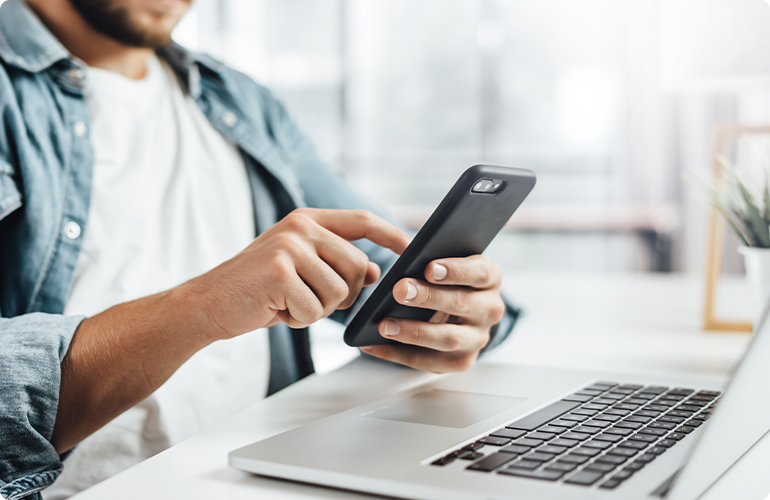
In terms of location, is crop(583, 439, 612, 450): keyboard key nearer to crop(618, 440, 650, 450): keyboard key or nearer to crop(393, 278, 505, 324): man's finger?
crop(618, 440, 650, 450): keyboard key

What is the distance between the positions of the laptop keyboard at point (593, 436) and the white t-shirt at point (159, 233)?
0.44 metres

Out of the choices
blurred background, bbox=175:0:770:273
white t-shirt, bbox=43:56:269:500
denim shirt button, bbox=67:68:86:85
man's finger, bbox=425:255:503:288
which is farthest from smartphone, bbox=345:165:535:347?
blurred background, bbox=175:0:770:273

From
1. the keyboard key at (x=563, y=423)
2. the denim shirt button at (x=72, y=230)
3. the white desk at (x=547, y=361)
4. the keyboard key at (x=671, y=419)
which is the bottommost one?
the white desk at (x=547, y=361)

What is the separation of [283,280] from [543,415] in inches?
8.7

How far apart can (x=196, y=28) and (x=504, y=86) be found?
1.93 meters

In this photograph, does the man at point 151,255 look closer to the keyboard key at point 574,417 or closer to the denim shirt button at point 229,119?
the denim shirt button at point 229,119

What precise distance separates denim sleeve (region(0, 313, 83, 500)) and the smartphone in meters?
0.23

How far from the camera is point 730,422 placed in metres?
0.34

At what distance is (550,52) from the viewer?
11.9 feet

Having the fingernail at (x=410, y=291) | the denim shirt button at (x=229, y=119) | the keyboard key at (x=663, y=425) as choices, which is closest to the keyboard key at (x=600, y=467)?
the keyboard key at (x=663, y=425)

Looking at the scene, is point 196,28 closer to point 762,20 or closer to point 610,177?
point 610,177

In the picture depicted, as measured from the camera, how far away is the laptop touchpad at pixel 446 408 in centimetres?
49

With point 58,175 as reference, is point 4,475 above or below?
below

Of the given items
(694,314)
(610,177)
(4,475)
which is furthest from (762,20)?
(610,177)
